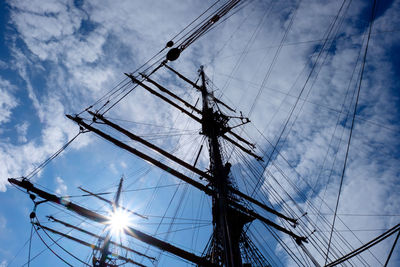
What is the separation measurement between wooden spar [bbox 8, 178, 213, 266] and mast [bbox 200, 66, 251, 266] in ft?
2.77

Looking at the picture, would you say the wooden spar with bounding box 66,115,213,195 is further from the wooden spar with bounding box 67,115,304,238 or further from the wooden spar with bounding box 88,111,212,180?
the wooden spar with bounding box 88,111,212,180

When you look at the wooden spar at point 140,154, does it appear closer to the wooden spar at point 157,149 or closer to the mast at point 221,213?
the wooden spar at point 157,149

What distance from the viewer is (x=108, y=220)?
18.3 ft

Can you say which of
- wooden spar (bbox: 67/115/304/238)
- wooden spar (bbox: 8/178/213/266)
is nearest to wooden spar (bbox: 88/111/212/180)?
wooden spar (bbox: 67/115/304/238)

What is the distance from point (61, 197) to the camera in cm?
543

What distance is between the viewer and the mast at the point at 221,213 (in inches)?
196

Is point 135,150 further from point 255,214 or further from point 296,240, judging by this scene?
point 296,240

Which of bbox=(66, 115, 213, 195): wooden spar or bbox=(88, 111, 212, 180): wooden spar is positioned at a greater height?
bbox=(88, 111, 212, 180): wooden spar

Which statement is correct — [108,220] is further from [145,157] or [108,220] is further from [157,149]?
[157,149]

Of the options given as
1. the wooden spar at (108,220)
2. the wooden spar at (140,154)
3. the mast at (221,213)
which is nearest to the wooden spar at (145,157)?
the wooden spar at (140,154)

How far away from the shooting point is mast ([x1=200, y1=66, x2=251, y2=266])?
196 inches

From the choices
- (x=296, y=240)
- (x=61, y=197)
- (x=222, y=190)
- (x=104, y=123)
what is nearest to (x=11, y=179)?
(x=61, y=197)

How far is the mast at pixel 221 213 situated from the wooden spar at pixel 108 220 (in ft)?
2.77

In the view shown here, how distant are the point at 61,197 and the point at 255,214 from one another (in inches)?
277
